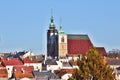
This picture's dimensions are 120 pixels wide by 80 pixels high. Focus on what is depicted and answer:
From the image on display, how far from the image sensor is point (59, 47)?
7072 inches

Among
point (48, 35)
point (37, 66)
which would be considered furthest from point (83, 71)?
point (48, 35)

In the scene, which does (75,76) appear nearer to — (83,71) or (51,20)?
(83,71)

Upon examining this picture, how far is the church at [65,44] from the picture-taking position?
175 metres

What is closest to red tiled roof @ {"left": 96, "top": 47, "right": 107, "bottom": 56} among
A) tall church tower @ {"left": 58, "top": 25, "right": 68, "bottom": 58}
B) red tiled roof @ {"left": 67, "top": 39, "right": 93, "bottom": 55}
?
red tiled roof @ {"left": 67, "top": 39, "right": 93, "bottom": 55}

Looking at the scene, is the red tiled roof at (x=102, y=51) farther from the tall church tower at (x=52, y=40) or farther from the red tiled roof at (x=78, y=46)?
the tall church tower at (x=52, y=40)

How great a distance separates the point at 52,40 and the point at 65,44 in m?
5.16

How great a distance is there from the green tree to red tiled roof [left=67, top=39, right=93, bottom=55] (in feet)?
372

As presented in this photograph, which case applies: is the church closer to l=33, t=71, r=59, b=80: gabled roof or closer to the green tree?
l=33, t=71, r=59, b=80: gabled roof

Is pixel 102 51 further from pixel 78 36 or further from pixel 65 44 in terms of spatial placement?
pixel 65 44

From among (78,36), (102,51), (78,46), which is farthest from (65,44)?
(102,51)

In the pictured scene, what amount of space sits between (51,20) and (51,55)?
1209 cm

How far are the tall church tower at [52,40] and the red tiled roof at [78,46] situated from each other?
489cm

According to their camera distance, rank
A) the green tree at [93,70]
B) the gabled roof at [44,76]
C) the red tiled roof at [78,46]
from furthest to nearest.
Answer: the red tiled roof at [78,46], the gabled roof at [44,76], the green tree at [93,70]

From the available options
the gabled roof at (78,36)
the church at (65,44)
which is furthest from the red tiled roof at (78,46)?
the gabled roof at (78,36)
